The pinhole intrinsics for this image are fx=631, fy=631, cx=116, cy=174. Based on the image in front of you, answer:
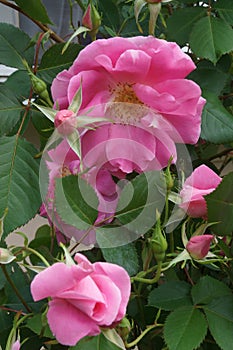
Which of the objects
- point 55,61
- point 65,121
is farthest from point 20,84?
point 65,121

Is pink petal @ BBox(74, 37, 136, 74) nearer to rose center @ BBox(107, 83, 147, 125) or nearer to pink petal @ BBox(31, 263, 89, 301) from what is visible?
rose center @ BBox(107, 83, 147, 125)

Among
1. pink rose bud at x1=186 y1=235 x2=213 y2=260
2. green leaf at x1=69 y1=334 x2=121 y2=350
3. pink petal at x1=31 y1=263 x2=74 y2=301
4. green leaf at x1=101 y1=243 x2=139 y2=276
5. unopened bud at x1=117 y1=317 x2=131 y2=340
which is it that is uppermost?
pink petal at x1=31 y1=263 x2=74 y2=301

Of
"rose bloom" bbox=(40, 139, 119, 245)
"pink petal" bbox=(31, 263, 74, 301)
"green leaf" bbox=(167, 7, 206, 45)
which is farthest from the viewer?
"green leaf" bbox=(167, 7, 206, 45)

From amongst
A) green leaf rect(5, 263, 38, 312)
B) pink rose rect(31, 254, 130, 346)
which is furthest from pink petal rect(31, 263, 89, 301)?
green leaf rect(5, 263, 38, 312)

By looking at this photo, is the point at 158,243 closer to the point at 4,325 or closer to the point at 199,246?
the point at 199,246

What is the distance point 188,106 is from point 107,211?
90mm

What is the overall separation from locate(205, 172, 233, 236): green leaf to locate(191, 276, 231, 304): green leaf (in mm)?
65

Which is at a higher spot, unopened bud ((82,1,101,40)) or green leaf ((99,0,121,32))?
unopened bud ((82,1,101,40))

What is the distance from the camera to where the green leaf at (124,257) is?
0.41 m

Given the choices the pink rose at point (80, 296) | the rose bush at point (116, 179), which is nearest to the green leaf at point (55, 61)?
the rose bush at point (116, 179)

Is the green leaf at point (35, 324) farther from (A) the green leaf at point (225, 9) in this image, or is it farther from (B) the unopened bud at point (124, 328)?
(A) the green leaf at point (225, 9)

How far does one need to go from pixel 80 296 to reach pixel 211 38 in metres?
0.27

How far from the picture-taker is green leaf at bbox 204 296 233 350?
1.46 ft

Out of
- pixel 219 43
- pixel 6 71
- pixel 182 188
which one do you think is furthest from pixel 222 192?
pixel 6 71
